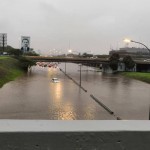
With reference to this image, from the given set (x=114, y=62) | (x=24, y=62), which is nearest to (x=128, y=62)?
(x=114, y=62)

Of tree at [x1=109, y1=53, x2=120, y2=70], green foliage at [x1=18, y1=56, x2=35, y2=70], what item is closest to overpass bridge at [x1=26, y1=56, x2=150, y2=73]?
tree at [x1=109, y1=53, x2=120, y2=70]

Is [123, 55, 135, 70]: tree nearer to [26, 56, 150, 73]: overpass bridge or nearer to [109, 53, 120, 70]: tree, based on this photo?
[26, 56, 150, 73]: overpass bridge

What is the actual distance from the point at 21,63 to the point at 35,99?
65864mm

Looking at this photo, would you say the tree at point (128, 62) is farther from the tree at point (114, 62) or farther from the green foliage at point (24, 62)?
the green foliage at point (24, 62)
